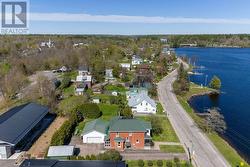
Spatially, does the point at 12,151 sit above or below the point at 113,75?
below

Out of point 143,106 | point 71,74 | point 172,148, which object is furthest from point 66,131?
point 71,74

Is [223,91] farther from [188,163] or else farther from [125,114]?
[188,163]

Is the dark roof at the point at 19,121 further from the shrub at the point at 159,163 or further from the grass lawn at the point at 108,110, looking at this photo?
the shrub at the point at 159,163

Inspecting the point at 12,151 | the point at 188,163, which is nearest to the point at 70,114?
the point at 12,151

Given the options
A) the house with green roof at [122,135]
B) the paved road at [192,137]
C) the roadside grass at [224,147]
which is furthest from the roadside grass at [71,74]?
the house with green roof at [122,135]

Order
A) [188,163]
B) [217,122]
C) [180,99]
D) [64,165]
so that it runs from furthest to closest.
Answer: [180,99], [217,122], [188,163], [64,165]
